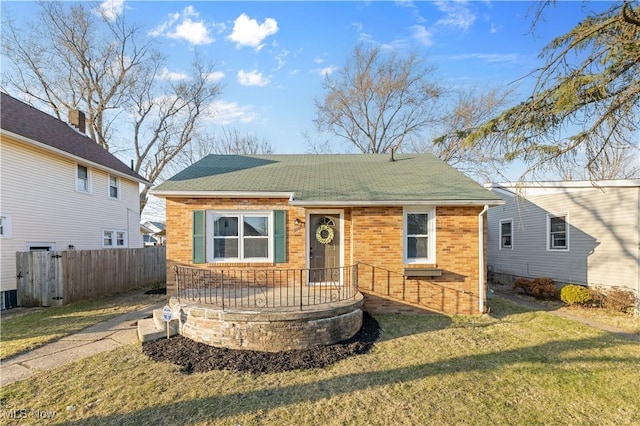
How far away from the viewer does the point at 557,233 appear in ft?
36.2

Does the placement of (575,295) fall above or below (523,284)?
above

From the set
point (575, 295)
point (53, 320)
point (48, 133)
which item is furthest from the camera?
point (48, 133)

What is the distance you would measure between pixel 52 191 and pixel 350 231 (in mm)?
10861

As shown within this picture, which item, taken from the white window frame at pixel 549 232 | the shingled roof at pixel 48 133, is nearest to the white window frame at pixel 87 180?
the shingled roof at pixel 48 133

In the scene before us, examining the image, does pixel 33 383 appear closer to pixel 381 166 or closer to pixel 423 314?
pixel 423 314

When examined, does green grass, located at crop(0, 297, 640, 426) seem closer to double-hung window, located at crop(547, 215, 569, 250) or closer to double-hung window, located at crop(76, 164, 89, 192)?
double-hung window, located at crop(547, 215, 569, 250)

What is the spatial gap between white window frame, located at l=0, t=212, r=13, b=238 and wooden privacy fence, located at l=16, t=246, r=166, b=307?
78 centimetres

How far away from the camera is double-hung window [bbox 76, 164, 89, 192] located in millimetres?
12570

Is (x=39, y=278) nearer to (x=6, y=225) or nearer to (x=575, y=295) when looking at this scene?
(x=6, y=225)

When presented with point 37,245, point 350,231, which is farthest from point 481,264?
point 37,245

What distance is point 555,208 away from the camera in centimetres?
1104

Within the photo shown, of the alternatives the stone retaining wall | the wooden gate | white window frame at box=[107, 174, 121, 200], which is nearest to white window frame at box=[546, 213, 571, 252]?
the stone retaining wall

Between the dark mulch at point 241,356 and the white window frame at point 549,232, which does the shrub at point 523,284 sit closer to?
the white window frame at point 549,232

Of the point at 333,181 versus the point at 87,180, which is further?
the point at 87,180
